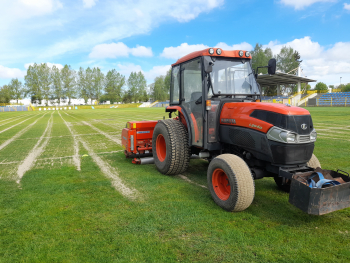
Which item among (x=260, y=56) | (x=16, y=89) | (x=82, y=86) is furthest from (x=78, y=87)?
(x=260, y=56)

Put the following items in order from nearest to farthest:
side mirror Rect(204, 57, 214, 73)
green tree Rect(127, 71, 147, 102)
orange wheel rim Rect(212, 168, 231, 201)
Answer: orange wheel rim Rect(212, 168, 231, 201)
side mirror Rect(204, 57, 214, 73)
green tree Rect(127, 71, 147, 102)

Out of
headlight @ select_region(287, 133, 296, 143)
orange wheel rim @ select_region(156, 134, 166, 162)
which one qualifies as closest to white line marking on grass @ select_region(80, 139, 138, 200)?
Answer: orange wheel rim @ select_region(156, 134, 166, 162)

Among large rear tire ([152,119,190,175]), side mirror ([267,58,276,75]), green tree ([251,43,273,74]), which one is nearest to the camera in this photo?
side mirror ([267,58,276,75])

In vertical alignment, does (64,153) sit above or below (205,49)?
below

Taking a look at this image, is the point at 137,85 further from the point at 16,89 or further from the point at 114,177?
the point at 114,177

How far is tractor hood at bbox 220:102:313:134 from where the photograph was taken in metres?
3.65

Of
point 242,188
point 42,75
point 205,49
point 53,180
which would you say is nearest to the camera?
point 242,188

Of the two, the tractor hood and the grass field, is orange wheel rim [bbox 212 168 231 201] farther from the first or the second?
the tractor hood

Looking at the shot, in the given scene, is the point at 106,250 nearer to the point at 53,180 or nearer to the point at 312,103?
the point at 53,180

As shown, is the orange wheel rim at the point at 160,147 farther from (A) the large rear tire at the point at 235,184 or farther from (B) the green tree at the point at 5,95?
(B) the green tree at the point at 5,95

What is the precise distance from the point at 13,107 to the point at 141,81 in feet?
169

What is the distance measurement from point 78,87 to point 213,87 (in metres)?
99.5

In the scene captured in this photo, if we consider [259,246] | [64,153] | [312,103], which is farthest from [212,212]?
[312,103]

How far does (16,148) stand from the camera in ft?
31.2
